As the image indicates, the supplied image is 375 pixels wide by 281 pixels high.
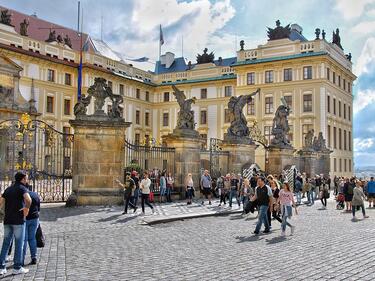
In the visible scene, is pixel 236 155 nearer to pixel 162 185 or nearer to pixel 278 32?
pixel 162 185

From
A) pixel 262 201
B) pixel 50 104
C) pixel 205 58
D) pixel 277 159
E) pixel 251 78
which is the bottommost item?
pixel 262 201

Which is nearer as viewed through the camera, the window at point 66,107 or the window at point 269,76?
the window at point 66,107

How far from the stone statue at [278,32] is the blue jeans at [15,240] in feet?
155

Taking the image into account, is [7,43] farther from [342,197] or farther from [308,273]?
[308,273]

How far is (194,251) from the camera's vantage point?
28.5ft

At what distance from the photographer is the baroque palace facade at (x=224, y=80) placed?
151 ft

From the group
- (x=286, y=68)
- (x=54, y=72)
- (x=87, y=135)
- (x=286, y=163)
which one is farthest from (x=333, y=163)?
(x=87, y=135)

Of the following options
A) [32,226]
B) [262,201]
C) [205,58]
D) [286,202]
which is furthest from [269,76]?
[32,226]

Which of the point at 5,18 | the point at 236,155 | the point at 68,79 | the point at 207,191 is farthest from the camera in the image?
the point at 68,79

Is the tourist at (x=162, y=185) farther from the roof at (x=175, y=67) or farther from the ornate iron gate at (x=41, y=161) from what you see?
the roof at (x=175, y=67)

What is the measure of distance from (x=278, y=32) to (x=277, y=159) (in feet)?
90.6

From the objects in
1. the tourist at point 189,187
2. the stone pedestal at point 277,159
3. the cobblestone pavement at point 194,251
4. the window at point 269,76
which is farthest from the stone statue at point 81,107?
the window at point 269,76

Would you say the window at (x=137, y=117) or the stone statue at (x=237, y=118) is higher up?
the window at (x=137, y=117)

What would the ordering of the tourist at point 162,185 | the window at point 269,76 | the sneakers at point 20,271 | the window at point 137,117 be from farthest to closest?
the window at point 137,117, the window at point 269,76, the tourist at point 162,185, the sneakers at point 20,271
